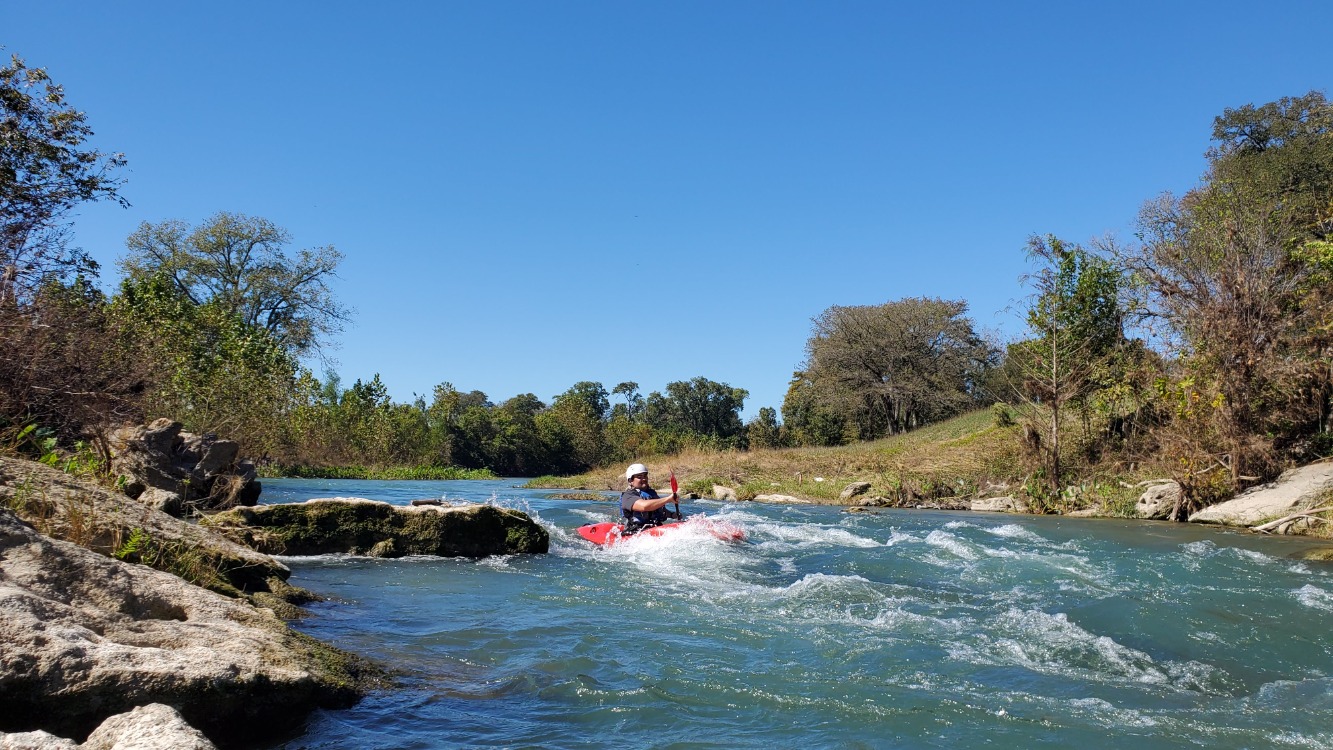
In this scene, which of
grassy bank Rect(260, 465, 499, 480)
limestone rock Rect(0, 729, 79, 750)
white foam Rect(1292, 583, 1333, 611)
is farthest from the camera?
grassy bank Rect(260, 465, 499, 480)

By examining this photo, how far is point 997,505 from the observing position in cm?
2006

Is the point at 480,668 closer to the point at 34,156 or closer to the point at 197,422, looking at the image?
the point at 34,156

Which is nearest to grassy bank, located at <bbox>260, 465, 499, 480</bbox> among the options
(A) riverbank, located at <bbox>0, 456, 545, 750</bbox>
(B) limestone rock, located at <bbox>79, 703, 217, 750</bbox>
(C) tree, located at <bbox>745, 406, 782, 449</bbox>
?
(C) tree, located at <bbox>745, 406, 782, 449</bbox>

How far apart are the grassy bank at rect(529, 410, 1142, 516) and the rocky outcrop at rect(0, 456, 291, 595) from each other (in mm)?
16798

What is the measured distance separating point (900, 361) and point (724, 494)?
2482cm

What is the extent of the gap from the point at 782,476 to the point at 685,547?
16317mm

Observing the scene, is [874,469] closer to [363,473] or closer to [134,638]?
[363,473]

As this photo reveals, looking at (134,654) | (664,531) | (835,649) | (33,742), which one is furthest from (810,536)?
(33,742)

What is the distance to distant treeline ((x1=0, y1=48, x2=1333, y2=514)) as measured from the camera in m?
8.57

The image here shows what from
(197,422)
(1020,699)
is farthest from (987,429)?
(1020,699)

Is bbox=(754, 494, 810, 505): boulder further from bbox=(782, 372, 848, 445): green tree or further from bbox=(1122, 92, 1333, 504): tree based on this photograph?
bbox=(782, 372, 848, 445): green tree

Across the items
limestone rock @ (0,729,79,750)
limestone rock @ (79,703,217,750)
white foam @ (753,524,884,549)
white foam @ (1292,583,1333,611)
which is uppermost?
limestone rock @ (0,729,79,750)

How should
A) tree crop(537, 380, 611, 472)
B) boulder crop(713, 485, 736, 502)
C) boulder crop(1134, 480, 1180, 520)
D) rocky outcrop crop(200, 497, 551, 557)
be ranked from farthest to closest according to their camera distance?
1. tree crop(537, 380, 611, 472)
2. boulder crop(713, 485, 736, 502)
3. boulder crop(1134, 480, 1180, 520)
4. rocky outcrop crop(200, 497, 551, 557)

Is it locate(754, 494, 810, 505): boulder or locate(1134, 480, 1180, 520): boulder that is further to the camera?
locate(754, 494, 810, 505): boulder
